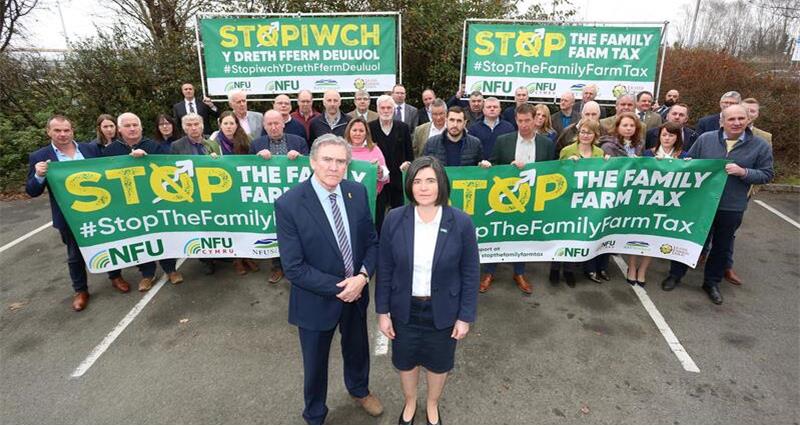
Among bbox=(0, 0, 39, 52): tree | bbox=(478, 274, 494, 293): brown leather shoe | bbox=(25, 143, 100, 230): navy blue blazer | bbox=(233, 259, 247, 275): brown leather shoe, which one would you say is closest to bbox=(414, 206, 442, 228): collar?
bbox=(478, 274, 494, 293): brown leather shoe

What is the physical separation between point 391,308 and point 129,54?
1016 cm

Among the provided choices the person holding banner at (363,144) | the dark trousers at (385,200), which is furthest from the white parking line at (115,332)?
the person holding banner at (363,144)

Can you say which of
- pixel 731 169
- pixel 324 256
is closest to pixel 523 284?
pixel 731 169

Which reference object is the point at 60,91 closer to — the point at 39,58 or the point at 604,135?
the point at 39,58

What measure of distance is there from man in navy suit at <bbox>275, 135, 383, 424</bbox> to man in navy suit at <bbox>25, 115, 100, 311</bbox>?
3.35 m

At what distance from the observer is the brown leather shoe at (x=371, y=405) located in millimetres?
3174

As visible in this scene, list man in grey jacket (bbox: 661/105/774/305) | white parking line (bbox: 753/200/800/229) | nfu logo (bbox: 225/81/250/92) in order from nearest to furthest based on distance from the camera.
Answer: man in grey jacket (bbox: 661/105/774/305) → white parking line (bbox: 753/200/800/229) → nfu logo (bbox: 225/81/250/92)

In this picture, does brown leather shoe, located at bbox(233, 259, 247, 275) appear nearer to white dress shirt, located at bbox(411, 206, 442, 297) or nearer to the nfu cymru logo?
the nfu cymru logo

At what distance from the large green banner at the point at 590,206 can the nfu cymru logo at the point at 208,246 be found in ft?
8.64

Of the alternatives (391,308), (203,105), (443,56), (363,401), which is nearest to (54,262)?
(203,105)

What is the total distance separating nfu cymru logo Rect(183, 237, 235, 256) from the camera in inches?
195

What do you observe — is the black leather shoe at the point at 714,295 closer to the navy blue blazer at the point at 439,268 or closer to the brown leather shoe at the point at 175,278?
the navy blue blazer at the point at 439,268

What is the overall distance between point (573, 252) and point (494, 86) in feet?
12.5

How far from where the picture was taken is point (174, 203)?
15.7 feet
